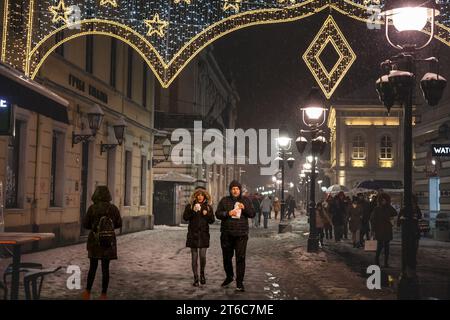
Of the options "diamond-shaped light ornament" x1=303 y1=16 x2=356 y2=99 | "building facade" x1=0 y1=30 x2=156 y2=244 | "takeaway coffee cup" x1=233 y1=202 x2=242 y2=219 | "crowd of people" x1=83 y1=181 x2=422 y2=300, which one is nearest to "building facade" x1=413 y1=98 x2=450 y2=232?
"crowd of people" x1=83 y1=181 x2=422 y2=300

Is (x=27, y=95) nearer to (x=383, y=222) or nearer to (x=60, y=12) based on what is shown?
(x=60, y=12)

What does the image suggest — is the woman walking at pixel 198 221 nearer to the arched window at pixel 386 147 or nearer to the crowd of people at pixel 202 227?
the crowd of people at pixel 202 227

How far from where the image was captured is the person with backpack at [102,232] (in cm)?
849

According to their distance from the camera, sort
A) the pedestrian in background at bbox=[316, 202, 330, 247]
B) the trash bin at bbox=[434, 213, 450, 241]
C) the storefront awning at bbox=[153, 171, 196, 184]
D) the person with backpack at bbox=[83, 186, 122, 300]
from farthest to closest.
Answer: the storefront awning at bbox=[153, 171, 196, 184]
the trash bin at bbox=[434, 213, 450, 241]
the pedestrian in background at bbox=[316, 202, 330, 247]
the person with backpack at bbox=[83, 186, 122, 300]

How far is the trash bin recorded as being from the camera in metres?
21.6

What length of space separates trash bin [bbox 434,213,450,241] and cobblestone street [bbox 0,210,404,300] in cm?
561

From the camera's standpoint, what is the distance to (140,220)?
26344 mm

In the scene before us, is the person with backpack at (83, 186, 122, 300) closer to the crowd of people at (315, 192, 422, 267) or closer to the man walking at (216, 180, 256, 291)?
the man walking at (216, 180, 256, 291)

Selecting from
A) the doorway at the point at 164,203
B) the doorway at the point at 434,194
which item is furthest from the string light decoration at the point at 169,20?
the doorway at the point at 164,203

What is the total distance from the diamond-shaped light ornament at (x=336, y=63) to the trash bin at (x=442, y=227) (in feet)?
41.1

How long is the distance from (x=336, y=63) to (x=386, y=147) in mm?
46487

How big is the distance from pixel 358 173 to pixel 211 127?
890 inches

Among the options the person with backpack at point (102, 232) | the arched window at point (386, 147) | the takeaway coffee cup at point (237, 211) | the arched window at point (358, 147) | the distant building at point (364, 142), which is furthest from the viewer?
the arched window at point (358, 147)
